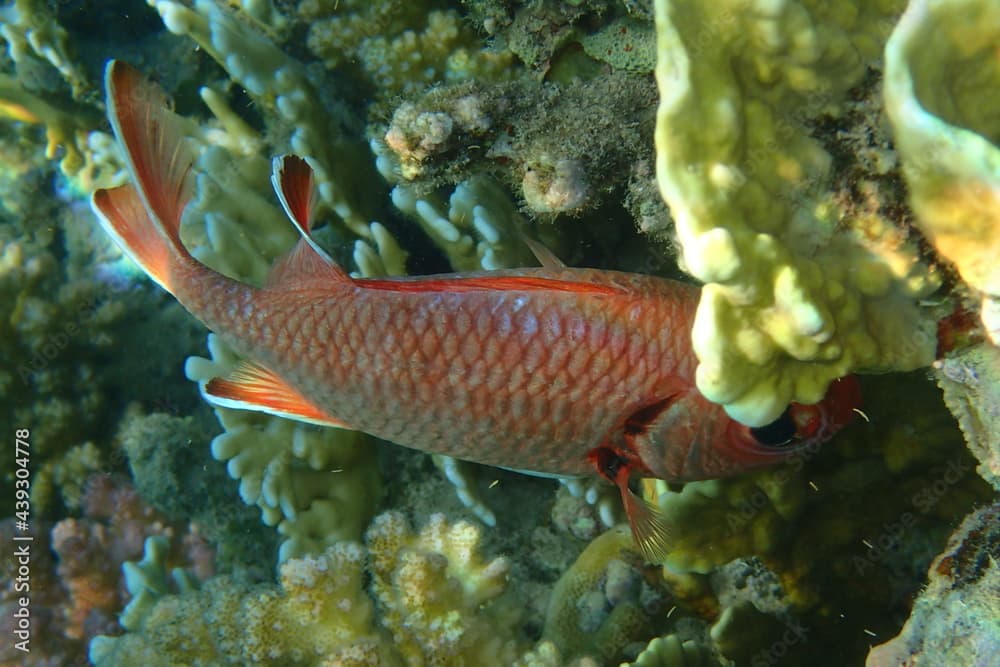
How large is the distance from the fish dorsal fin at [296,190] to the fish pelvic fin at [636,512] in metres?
1.20

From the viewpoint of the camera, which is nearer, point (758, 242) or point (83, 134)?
point (758, 242)

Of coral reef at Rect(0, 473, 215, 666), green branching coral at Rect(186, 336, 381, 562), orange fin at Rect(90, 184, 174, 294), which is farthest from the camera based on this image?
coral reef at Rect(0, 473, 215, 666)

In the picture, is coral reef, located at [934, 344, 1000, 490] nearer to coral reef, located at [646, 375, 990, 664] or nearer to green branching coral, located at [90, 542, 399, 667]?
coral reef, located at [646, 375, 990, 664]

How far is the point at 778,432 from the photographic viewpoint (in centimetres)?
216

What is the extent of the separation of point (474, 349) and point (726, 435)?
871mm

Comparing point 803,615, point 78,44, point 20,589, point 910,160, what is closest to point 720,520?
point 803,615

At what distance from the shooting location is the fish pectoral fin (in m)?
2.66

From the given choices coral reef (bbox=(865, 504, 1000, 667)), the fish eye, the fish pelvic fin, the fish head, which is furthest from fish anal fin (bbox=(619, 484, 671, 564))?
coral reef (bbox=(865, 504, 1000, 667))

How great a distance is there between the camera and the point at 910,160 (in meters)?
1.61

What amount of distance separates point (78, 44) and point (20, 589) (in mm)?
4005

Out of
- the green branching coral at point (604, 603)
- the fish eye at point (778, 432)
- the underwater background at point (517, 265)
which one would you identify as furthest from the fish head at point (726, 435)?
the green branching coral at point (604, 603)

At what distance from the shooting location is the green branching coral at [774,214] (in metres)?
1.63

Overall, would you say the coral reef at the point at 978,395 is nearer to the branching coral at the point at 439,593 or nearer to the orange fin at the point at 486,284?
the orange fin at the point at 486,284

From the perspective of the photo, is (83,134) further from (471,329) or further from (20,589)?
(471,329)
